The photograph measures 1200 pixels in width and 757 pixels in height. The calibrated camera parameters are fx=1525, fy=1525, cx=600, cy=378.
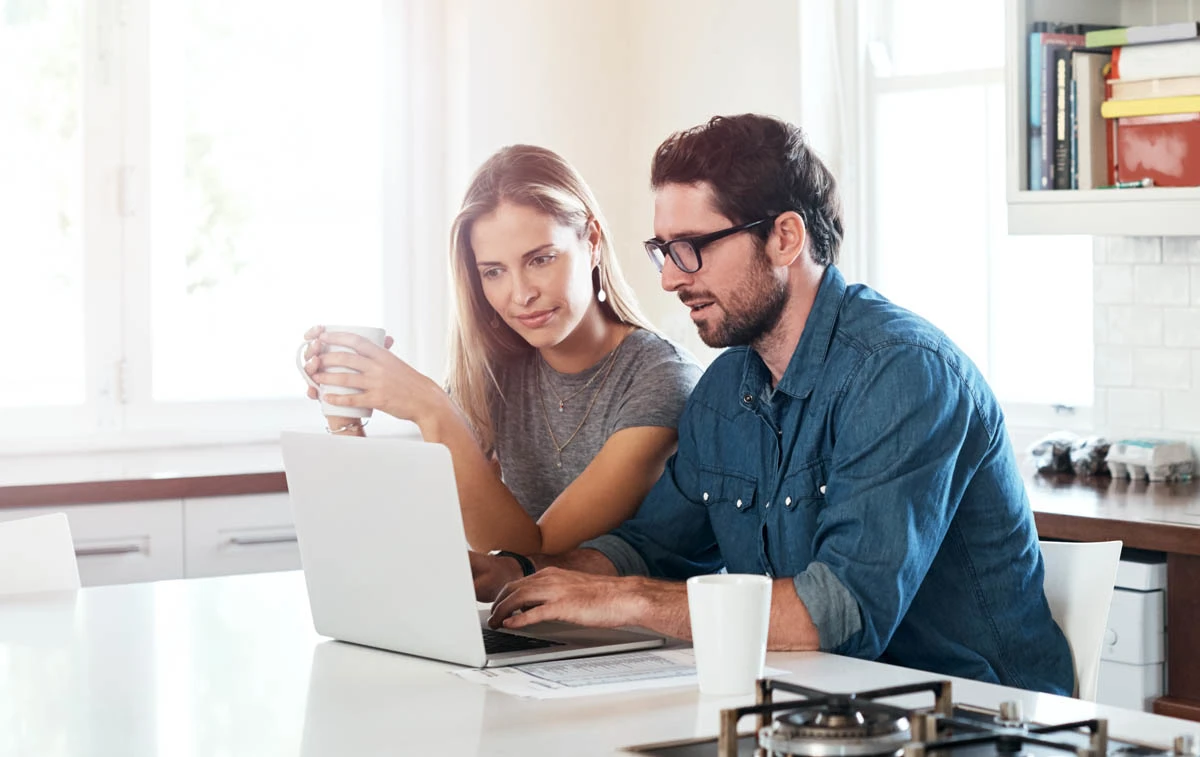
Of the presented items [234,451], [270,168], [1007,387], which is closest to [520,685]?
[1007,387]

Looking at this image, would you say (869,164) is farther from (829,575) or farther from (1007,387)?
(829,575)

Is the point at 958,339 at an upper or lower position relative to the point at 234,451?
upper

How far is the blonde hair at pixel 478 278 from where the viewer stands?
2.40m

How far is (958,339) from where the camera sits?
3.94 m

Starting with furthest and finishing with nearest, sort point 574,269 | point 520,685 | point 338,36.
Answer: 1. point 338,36
2. point 574,269
3. point 520,685

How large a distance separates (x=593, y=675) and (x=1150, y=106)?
6.82 ft

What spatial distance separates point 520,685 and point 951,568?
2.09 feet

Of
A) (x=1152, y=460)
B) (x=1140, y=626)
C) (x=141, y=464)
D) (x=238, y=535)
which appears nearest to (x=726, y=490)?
(x=1140, y=626)

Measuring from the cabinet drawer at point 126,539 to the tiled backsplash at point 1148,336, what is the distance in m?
2.15

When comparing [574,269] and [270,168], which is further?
[270,168]

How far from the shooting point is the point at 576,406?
96.3 inches

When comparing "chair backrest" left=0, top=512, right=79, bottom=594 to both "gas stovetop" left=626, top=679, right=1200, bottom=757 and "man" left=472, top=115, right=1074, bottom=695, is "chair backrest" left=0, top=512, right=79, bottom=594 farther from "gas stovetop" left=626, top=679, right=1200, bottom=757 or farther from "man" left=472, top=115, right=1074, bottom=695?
"gas stovetop" left=626, top=679, right=1200, bottom=757

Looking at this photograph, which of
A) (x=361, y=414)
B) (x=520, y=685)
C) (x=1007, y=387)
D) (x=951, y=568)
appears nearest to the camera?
(x=520, y=685)

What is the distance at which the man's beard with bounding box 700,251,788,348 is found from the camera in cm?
200
